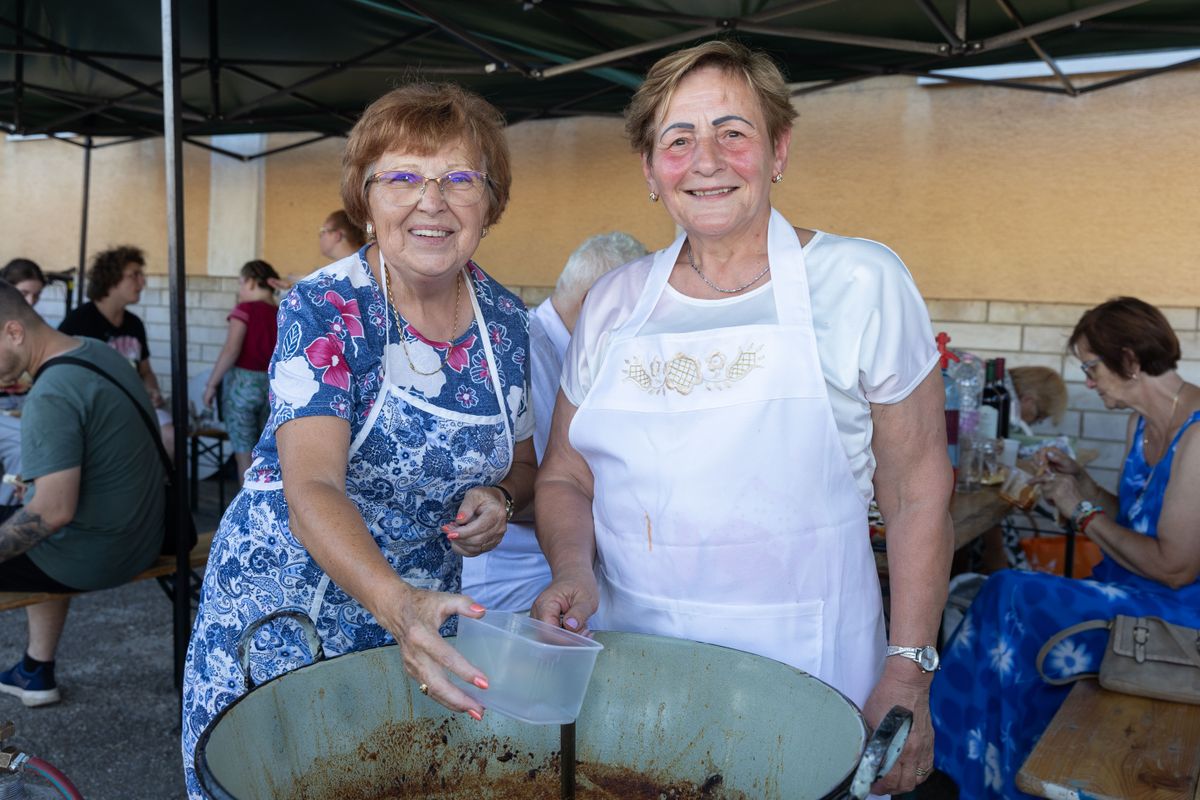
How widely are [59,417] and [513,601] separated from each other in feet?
6.16

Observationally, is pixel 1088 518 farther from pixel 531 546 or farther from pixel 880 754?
pixel 880 754

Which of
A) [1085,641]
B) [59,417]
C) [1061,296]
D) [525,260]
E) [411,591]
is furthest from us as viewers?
[525,260]

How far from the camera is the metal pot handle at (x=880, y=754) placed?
106 centimetres

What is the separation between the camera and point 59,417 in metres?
3.49

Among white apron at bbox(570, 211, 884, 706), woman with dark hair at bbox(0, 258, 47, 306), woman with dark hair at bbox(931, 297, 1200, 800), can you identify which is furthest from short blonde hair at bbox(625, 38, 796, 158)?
woman with dark hair at bbox(0, 258, 47, 306)

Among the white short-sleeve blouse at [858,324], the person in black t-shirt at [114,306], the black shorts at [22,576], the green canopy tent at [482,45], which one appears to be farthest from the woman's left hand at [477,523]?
the person in black t-shirt at [114,306]

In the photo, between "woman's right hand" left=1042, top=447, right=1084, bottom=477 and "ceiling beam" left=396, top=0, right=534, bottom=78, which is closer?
"woman's right hand" left=1042, top=447, right=1084, bottom=477

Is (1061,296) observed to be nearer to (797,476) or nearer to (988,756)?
(988,756)

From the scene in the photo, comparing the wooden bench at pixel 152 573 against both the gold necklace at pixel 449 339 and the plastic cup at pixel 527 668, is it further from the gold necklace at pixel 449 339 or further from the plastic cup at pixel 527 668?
the plastic cup at pixel 527 668

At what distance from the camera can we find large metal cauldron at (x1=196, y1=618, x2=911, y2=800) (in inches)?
50.7

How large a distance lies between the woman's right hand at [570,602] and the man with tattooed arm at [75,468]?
2517 millimetres

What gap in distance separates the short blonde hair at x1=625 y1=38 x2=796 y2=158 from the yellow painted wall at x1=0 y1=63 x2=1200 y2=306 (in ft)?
15.7

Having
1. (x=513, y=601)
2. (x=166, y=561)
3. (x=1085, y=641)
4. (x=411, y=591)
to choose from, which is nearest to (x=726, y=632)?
(x=411, y=591)

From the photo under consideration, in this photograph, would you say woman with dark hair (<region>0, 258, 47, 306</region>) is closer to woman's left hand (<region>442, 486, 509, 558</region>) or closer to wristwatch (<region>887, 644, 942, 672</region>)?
woman's left hand (<region>442, 486, 509, 558</region>)
